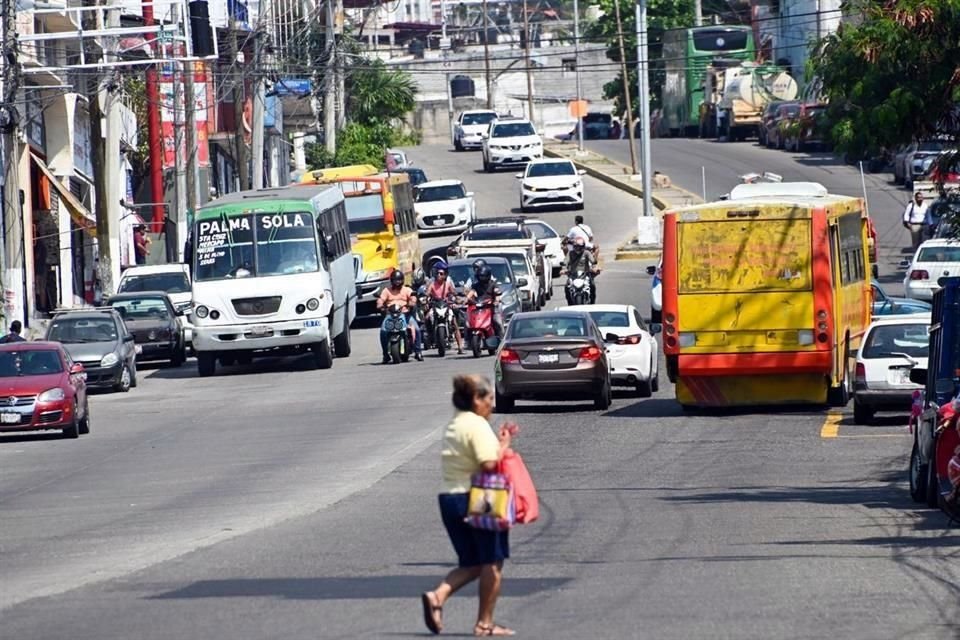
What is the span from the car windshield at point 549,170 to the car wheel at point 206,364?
97.4 feet

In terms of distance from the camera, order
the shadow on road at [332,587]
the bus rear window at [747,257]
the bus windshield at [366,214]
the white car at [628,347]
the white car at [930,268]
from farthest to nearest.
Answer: the bus windshield at [366,214] < the white car at [930,268] < the white car at [628,347] < the bus rear window at [747,257] < the shadow on road at [332,587]

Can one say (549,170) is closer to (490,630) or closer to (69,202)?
(69,202)

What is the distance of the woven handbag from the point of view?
10.4m

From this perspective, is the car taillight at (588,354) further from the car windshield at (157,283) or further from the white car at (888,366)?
the car windshield at (157,283)

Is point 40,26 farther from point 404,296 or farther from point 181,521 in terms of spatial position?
point 181,521

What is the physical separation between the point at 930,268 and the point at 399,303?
12470mm

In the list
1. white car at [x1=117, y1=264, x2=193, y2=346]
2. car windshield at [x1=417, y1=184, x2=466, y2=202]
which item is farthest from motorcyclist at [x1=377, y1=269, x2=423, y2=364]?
car windshield at [x1=417, y1=184, x2=466, y2=202]

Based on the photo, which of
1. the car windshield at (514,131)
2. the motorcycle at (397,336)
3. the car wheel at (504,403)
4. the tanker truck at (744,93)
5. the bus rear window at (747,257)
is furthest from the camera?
the car windshield at (514,131)

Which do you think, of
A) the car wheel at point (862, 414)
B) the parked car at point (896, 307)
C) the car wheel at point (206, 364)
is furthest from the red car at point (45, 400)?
the parked car at point (896, 307)

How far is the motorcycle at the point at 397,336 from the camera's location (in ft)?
121

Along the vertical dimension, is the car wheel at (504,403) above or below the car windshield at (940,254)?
below

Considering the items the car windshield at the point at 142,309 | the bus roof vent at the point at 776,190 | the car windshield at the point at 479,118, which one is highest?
the car windshield at the point at 479,118

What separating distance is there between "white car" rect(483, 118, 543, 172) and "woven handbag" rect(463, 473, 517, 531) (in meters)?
68.8

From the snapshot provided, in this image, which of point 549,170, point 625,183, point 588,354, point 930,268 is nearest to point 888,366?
point 588,354
